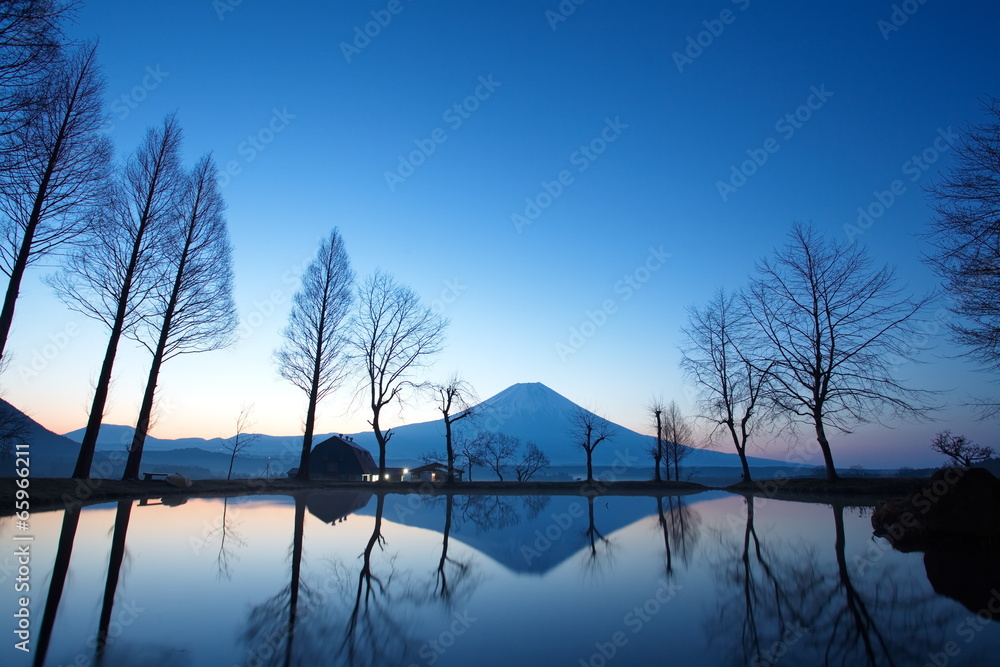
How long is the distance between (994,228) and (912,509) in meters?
6.31

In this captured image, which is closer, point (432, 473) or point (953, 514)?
point (953, 514)

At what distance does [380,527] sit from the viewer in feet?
31.1

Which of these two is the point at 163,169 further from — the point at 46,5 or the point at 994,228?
the point at 994,228

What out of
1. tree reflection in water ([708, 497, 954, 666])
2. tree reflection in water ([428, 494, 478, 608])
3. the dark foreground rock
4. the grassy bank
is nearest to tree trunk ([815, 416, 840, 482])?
the grassy bank

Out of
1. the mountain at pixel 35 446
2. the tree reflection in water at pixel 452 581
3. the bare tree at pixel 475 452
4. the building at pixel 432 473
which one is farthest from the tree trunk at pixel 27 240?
the building at pixel 432 473

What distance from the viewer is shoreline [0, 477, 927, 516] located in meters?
11.1

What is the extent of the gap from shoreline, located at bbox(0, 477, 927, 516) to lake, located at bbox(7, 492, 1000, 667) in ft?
11.0

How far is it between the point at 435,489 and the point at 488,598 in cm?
1761

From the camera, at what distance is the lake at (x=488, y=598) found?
334 centimetres

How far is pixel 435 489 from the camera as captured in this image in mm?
21516

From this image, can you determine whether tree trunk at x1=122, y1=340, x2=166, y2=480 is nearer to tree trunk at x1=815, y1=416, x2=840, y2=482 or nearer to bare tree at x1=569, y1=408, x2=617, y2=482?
bare tree at x1=569, y1=408, x2=617, y2=482

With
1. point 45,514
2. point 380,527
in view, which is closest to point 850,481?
point 380,527

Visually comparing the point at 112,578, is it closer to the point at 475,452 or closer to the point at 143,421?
the point at 143,421

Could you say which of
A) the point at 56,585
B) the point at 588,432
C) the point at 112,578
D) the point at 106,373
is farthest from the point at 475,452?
the point at 56,585
